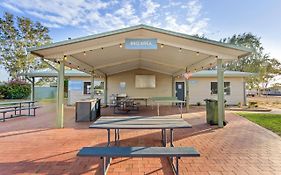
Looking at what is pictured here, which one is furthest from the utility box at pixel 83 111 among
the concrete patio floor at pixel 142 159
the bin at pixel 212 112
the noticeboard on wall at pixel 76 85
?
the noticeboard on wall at pixel 76 85

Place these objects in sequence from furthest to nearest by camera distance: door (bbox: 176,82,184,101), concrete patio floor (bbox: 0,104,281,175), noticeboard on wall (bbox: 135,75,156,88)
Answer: door (bbox: 176,82,184,101)
noticeboard on wall (bbox: 135,75,156,88)
concrete patio floor (bbox: 0,104,281,175)

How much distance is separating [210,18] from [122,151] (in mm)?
11000

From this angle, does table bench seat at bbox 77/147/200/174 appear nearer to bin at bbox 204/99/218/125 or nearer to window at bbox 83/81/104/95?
bin at bbox 204/99/218/125

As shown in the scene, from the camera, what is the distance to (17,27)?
20.0 metres

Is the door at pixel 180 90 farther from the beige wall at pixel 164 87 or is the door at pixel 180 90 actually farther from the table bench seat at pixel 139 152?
the table bench seat at pixel 139 152

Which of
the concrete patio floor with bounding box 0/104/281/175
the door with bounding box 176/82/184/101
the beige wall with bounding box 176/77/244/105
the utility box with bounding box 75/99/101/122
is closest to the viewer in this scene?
the concrete patio floor with bounding box 0/104/281/175

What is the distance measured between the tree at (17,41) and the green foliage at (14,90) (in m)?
2.36

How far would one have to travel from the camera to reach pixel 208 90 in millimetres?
13930

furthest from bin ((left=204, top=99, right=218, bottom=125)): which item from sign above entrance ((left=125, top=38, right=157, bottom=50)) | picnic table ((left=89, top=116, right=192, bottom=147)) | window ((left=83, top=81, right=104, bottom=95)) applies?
window ((left=83, top=81, right=104, bottom=95))

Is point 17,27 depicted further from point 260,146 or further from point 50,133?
point 260,146

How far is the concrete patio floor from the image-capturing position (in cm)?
276

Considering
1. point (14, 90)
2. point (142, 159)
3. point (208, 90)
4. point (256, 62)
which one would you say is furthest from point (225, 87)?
point (14, 90)

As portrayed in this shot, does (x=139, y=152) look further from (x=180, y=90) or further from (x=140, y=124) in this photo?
(x=180, y=90)

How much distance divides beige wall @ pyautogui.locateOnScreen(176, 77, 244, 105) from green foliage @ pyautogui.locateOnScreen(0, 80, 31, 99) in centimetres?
1890
